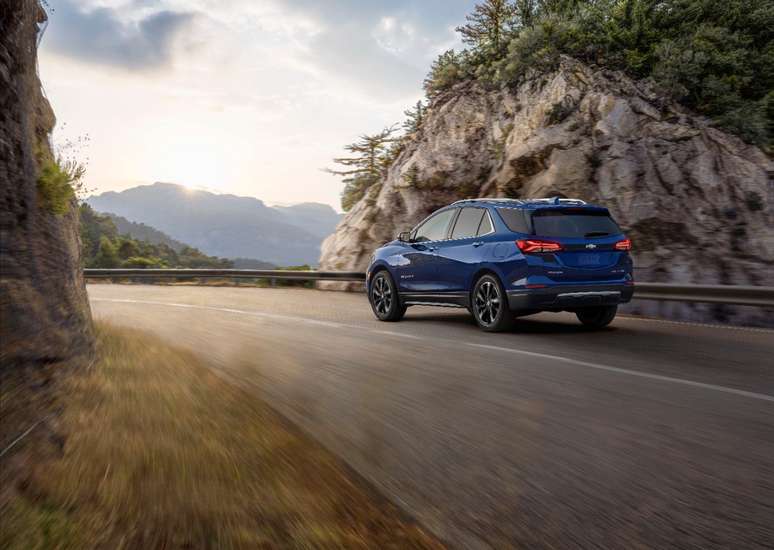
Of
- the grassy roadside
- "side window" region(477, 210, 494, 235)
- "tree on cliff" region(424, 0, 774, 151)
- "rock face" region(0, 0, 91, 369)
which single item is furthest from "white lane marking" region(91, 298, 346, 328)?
"tree on cliff" region(424, 0, 774, 151)

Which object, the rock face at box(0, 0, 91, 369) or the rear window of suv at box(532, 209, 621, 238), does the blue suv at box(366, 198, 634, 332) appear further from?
the rock face at box(0, 0, 91, 369)

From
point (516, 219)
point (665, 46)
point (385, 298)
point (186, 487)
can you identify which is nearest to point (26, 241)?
point (186, 487)

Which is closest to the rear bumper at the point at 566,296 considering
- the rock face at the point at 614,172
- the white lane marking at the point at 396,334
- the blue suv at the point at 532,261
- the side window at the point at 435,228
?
the blue suv at the point at 532,261

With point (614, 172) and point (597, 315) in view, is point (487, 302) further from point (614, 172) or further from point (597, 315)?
point (614, 172)

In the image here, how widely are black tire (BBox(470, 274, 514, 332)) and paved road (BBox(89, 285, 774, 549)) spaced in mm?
296

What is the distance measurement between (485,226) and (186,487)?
25.0 feet

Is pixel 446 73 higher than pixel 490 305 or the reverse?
higher

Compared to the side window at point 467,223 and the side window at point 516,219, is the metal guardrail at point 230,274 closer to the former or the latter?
the side window at point 467,223

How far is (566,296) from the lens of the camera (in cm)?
954

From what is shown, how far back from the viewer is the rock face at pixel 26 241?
435cm

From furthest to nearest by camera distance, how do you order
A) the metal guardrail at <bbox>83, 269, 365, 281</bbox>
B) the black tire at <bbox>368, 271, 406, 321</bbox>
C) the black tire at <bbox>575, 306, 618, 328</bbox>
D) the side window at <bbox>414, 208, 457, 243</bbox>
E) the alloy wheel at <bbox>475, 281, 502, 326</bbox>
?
the metal guardrail at <bbox>83, 269, 365, 281</bbox> → the black tire at <bbox>368, 271, 406, 321</bbox> → the side window at <bbox>414, 208, 457, 243</bbox> → the black tire at <bbox>575, 306, 618, 328</bbox> → the alloy wheel at <bbox>475, 281, 502, 326</bbox>

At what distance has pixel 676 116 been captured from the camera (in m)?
16.2

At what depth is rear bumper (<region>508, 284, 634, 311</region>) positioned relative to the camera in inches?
374

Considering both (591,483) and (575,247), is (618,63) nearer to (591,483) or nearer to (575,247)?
(575,247)
